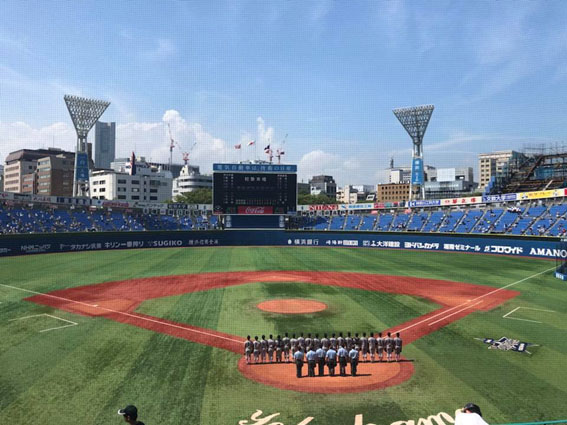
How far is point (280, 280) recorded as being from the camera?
35312mm

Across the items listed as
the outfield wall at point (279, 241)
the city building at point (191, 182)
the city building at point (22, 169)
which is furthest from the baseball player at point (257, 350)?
the city building at point (22, 169)

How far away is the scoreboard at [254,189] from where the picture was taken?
6731 centimetres

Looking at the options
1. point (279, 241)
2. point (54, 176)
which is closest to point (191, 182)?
point (54, 176)

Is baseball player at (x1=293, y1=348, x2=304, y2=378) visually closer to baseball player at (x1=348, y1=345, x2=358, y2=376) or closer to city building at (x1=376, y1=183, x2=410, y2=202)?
baseball player at (x1=348, y1=345, x2=358, y2=376)

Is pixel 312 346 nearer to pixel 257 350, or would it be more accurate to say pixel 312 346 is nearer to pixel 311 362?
pixel 311 362

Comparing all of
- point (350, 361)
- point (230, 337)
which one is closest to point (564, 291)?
point (350, 361)

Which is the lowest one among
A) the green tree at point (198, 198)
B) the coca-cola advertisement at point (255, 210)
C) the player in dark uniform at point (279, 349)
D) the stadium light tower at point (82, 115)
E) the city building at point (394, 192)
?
the player in dark uniform at point (279, 349)

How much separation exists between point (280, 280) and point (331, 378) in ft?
67.6

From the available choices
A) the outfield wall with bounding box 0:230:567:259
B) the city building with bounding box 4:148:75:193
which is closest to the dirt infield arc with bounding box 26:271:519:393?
the outfield wall with bounding box 0:230:567:259

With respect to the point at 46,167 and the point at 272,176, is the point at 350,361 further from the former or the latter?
the point at 46,167

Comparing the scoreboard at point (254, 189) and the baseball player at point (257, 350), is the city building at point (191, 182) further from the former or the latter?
the baseball player at point (257, 350)

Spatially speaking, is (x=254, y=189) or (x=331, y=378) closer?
(x=331, y=378)

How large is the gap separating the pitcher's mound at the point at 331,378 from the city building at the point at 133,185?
449 feet

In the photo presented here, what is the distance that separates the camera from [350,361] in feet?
49.8
